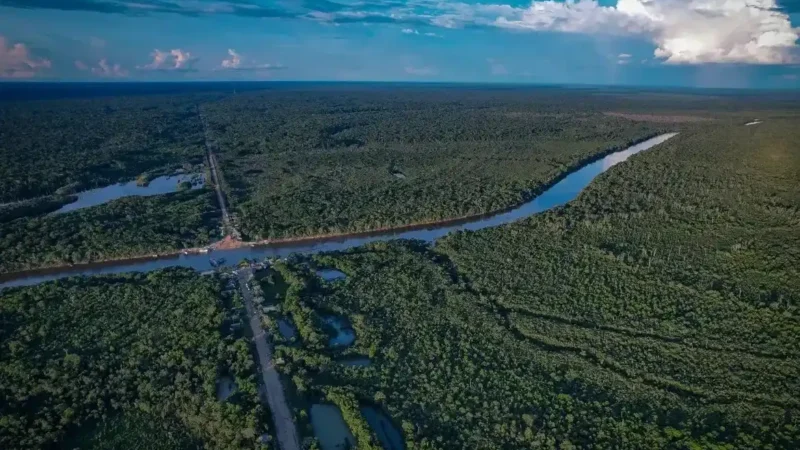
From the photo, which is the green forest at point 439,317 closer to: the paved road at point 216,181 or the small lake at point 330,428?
the small lake at point 330,428

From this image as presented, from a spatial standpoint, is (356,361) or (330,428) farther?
(356,361)

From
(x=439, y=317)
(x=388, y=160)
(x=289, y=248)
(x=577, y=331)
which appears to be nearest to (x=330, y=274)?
(x=289, y=248)

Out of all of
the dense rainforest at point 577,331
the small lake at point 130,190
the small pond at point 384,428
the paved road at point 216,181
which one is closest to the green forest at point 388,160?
the paved road at point 216,181

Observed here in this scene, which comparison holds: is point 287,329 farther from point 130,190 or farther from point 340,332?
point 130,190

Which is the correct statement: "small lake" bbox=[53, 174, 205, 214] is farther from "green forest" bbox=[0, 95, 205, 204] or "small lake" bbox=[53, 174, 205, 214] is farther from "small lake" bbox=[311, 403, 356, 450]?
"small lake" bbox=[311, 403, 356, 450]

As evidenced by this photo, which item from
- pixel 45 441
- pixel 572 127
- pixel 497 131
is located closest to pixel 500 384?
pixel 45 441

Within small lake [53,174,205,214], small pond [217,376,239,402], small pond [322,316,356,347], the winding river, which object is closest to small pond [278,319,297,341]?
small pond [322,316,356,347]

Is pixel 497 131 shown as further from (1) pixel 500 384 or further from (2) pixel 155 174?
(1) pixel 500 384
